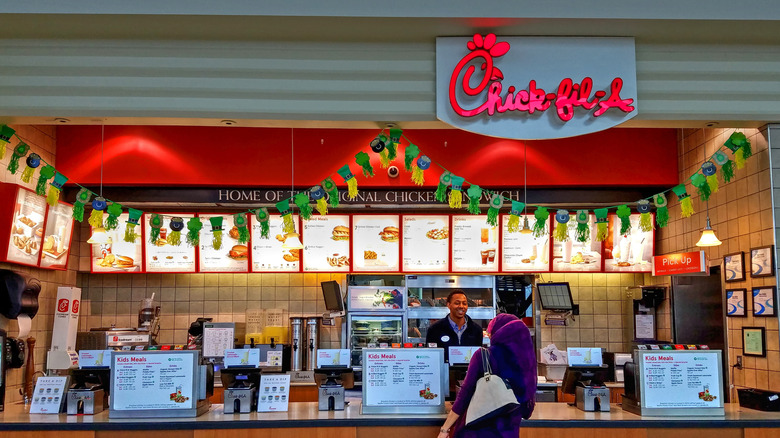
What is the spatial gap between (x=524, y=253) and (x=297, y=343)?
2640mm

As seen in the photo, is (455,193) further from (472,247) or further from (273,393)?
(472,247)

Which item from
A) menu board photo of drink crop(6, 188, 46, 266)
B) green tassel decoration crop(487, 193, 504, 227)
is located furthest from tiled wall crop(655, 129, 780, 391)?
menu board photo of drink crop(6, 188, 46, 266)

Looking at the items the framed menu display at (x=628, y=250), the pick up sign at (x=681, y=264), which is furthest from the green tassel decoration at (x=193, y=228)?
the framed menu display at (x=628, y=250)

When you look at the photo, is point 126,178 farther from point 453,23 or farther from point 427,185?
point 453,23

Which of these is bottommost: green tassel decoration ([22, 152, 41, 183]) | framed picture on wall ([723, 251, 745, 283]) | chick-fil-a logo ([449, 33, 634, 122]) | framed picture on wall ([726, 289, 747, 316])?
framed picture on wall ([726, 289, 747, 316])

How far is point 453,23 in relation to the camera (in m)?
4.70

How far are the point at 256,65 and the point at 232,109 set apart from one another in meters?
0.34

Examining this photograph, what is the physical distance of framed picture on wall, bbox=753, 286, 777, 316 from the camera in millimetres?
5137

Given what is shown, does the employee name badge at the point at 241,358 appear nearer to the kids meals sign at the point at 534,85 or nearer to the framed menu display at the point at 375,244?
the kids meals sign at the point at 534,85

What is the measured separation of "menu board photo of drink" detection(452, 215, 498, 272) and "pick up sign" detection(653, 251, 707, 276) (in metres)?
1.66

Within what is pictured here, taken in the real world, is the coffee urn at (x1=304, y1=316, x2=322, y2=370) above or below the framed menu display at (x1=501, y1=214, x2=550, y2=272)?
below

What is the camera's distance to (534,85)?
4848mm

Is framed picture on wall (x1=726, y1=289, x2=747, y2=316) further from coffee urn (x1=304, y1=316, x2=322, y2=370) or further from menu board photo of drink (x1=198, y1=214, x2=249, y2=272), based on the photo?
menu board photo of drink (x1=198, y1=214, x2=249, y2=272)

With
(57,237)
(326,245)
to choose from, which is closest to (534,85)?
(326,245)
